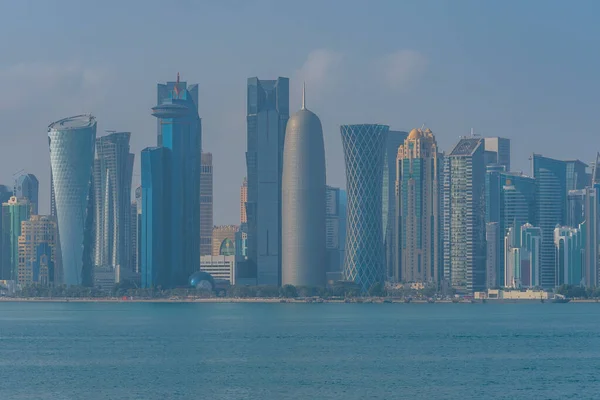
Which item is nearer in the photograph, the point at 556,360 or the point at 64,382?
the point at 64,382

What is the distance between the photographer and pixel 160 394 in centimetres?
9781

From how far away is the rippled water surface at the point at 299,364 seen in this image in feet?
325

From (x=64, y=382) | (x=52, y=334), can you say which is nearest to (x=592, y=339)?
(x=52, y=334)

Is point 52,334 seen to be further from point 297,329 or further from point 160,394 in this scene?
point 160,394

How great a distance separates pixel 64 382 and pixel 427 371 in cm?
2980

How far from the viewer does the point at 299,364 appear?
119750 millimetres

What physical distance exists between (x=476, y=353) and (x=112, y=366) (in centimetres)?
3600

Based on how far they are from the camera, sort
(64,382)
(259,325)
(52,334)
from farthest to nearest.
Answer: (259,325) → (52,334) → (64,382)

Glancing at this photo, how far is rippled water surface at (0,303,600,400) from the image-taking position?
99.1 metres

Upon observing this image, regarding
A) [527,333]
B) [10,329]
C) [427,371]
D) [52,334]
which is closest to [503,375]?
[427,371]

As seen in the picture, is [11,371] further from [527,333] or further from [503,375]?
[527,333]

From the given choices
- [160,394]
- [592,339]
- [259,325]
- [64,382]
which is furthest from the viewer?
[259,325]

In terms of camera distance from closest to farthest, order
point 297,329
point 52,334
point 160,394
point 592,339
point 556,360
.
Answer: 1. point 160,394
2. point 556,360
3. point 592,339
4. point 52,334
5. point 297,329

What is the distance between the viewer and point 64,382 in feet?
346
